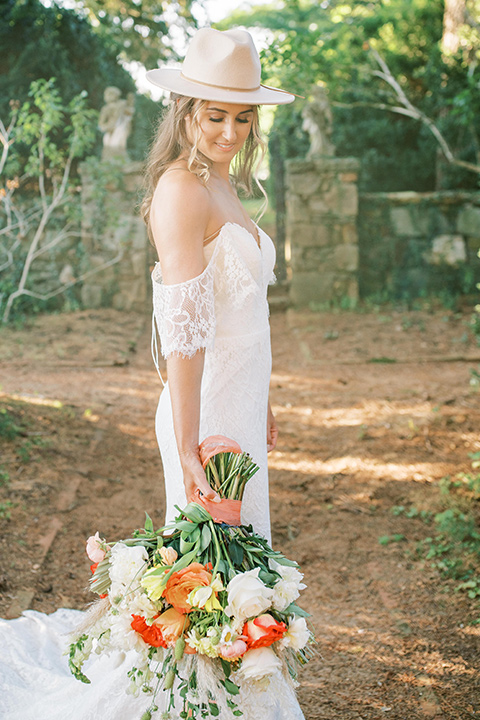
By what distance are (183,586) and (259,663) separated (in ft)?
0.73

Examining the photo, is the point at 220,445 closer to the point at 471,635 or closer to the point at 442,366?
the point at 471,635

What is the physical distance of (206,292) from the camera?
5.79 ft

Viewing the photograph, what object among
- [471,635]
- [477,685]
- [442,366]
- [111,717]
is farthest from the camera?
[442,366]

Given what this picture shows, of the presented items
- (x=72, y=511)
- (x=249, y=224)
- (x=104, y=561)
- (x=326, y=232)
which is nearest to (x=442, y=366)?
(x=326, y=232)

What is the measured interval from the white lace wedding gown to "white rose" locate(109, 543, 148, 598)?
29 cm

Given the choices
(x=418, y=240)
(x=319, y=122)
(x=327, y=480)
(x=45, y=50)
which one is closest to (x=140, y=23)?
(x=45, y=50)

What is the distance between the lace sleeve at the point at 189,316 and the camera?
1.74 meters

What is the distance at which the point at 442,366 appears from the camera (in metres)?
7.02

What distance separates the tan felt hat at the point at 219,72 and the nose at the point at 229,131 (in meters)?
0.07

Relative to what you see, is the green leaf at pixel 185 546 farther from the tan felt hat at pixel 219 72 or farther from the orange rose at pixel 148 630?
the tan felt hat at pixel 219 72

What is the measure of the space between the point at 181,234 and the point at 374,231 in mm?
8339

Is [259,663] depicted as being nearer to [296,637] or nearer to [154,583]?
[296,637]

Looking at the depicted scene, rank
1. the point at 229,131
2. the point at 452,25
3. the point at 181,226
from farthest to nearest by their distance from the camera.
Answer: the point at 452,25 < the point at 229,131 < the point at 181,226

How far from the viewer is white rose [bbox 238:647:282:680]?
4.61 ft
